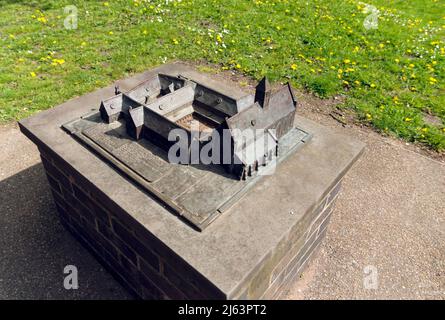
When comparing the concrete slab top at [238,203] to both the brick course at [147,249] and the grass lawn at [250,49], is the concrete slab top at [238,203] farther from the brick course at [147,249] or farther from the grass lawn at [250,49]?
the grass lawn at [250,49]

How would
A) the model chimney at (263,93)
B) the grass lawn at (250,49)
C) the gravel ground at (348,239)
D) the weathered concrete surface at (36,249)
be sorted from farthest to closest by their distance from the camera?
the grass lawn at (250,49)
the gravel ground at (348,239)
the weathered concrete surface at (36,249)
the model chimney at (263,93)

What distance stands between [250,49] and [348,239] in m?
5.85

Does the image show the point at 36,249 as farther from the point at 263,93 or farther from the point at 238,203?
the point at 263,93

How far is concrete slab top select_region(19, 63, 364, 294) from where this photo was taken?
2740mm

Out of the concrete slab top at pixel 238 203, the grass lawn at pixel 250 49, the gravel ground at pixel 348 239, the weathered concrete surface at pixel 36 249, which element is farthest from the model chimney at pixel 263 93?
the grass lawn at pixel 250 49

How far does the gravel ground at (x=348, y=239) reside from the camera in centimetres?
430

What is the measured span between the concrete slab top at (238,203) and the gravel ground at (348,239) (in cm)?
160

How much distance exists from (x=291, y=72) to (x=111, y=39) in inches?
189

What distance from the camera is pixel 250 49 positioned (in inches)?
359

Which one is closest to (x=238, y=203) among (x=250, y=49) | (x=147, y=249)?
(x=147, y=249)

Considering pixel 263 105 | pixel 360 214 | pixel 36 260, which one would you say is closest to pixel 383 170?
pixel 360 214

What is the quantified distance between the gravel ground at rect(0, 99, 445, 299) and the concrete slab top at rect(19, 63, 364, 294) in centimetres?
160

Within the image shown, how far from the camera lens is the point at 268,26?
34.0 ft
